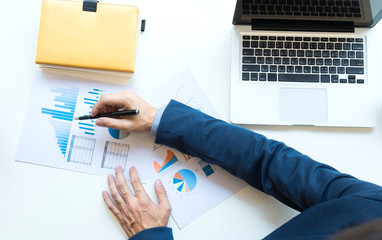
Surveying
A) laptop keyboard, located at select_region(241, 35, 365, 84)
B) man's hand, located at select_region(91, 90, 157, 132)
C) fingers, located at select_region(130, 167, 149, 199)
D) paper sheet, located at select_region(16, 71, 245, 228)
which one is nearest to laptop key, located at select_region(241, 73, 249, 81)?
laptop keyboard, located at select_region(241, 35, 365, 84)

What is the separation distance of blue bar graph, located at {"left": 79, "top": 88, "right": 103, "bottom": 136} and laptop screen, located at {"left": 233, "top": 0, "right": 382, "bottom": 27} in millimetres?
378

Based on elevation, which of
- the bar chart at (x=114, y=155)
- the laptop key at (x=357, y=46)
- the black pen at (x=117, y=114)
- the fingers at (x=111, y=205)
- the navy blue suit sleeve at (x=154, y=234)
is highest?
the laptop key at (x=357, y=46)

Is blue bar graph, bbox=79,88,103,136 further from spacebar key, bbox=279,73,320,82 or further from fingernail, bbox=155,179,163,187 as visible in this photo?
spacebar key, bbox=279,73,320,82

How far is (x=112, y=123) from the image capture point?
0.77 m

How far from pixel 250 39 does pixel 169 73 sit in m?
0.21

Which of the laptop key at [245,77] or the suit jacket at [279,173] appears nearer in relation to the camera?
the suit jacket at [279,173]

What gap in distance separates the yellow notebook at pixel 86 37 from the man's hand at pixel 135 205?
0.26 metres

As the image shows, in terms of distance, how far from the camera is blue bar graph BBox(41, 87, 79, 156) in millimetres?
808

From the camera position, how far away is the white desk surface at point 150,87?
2.57 feet

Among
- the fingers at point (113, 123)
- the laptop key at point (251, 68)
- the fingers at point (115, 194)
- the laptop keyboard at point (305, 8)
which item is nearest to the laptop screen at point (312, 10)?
the laptop keyboard at point (305, 8)

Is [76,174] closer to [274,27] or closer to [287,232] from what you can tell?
[287,232]

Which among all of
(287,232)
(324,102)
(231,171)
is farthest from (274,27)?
(287,232)

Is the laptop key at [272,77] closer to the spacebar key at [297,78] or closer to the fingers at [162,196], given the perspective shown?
the spacebar key at [297,78]

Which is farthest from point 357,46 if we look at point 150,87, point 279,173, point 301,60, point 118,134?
point 118,134
